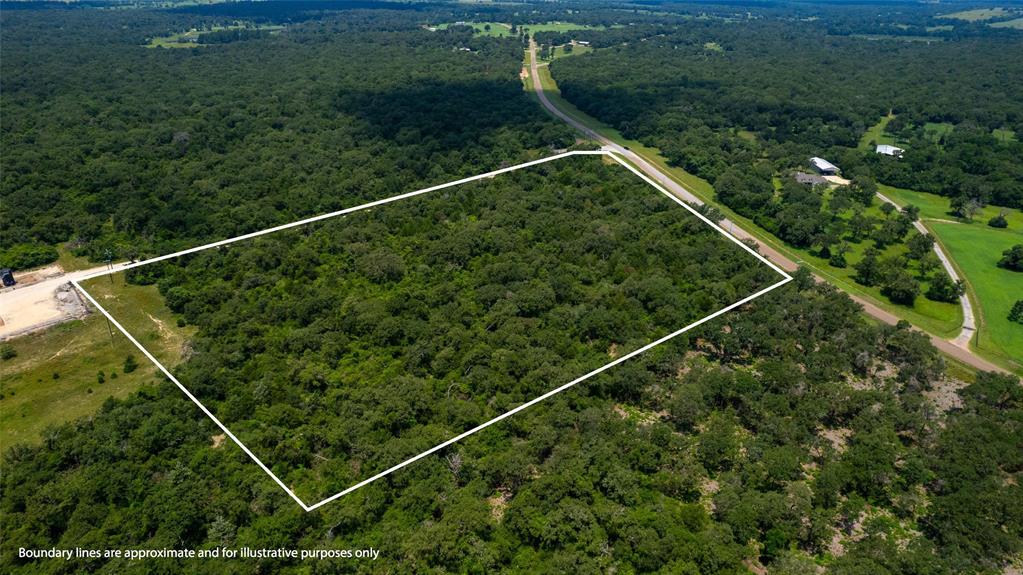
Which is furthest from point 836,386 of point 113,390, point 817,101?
point 817,101

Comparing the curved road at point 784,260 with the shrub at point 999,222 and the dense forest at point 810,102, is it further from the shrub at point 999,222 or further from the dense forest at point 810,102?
the shrub at point 999,222

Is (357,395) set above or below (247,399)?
below

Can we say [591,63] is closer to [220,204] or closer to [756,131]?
[756,131]

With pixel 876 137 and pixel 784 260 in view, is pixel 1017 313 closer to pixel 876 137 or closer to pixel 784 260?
pixel 784 260

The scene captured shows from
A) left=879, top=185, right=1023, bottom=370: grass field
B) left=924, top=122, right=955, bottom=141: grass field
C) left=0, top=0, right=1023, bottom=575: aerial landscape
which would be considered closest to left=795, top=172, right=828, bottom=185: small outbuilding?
left=0, top=0, right=1023, bottom=575: aerial landscape

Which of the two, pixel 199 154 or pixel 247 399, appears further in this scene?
A: pixel 199 154

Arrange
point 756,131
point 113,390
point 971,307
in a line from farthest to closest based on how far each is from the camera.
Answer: point 756,131
point 971,307
point 113,390
